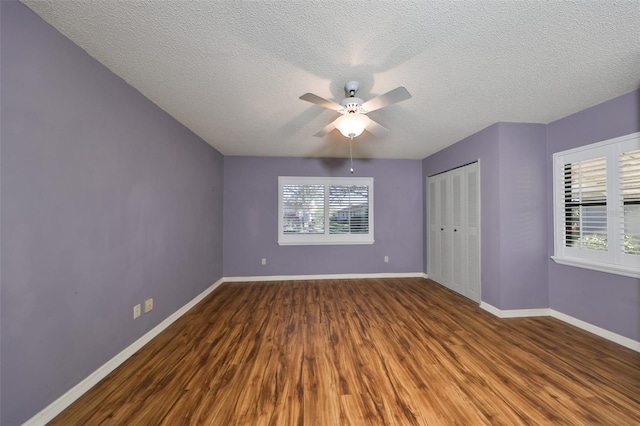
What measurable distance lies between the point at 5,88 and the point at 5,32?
292mm

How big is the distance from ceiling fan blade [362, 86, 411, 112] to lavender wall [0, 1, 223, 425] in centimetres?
204

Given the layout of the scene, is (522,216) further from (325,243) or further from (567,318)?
(325,243)

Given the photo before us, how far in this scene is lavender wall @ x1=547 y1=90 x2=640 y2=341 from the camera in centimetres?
207

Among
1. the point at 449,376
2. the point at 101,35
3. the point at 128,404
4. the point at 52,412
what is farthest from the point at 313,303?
the point at 101,35

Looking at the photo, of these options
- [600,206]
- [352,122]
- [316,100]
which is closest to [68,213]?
[316,100]

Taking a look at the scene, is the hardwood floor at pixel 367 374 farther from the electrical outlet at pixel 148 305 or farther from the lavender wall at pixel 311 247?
the lavender wall at pixel 311 247

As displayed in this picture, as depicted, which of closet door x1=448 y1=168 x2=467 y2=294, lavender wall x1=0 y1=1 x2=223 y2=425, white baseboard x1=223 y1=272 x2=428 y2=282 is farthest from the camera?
white baseboard x1=223 y1=272 x2=428 y2=282

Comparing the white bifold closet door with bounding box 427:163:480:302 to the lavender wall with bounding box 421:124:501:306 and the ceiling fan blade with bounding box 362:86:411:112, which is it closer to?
the lavender wall with bounding box 421:124:501:306

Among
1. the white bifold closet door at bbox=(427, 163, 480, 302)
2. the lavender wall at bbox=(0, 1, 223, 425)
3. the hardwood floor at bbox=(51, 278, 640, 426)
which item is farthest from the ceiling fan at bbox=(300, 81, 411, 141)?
the white bifold closet door at bbox=(427, 163, 480, 302)

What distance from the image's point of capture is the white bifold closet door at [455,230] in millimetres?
3193

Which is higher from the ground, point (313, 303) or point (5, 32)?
point (5, 32)

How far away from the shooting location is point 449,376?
1.71 m

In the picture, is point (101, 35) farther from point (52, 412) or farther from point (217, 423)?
point (217, 423)

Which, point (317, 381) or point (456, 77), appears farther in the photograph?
point (456, 77)
